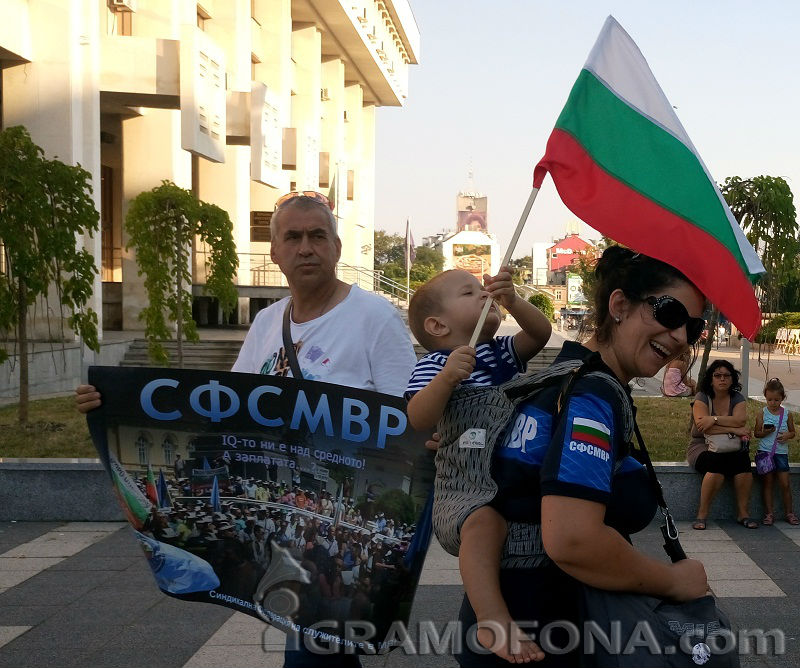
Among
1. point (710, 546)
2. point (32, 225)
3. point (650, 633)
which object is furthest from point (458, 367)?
point (32, 225)

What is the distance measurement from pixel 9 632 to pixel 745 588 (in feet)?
13.9

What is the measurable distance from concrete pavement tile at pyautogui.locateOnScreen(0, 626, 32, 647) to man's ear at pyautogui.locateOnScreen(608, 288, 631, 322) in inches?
164

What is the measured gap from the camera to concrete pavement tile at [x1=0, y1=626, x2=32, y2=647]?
514cm

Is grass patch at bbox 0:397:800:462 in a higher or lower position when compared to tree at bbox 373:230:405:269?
lower

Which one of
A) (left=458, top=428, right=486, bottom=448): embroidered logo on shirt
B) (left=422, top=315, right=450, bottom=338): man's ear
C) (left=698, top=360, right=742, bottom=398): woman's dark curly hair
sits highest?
(left=422, top=315, right=450, bottom=338): man's ear

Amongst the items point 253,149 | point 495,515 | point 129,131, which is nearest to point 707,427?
point 495,515

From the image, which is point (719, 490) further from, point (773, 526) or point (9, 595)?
point (9, 595)

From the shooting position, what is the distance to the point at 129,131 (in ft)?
87.8

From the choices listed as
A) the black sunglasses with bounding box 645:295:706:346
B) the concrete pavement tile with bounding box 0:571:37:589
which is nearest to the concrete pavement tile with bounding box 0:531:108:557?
the concrete pavement tile with bounding box 0:571:37:589

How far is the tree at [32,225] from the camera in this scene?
11492 mm

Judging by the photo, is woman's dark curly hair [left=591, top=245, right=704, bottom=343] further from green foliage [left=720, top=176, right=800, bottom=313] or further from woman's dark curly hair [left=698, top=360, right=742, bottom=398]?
green foliage [left=720, top=176, right=800, bottom=313]

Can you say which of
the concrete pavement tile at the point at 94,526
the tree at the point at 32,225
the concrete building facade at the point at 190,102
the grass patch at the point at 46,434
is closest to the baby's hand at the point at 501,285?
the concrete pavement tile at the point at 94,526

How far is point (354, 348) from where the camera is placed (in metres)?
3.46

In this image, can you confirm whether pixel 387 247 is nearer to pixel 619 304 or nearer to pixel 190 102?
pixel 190 102
